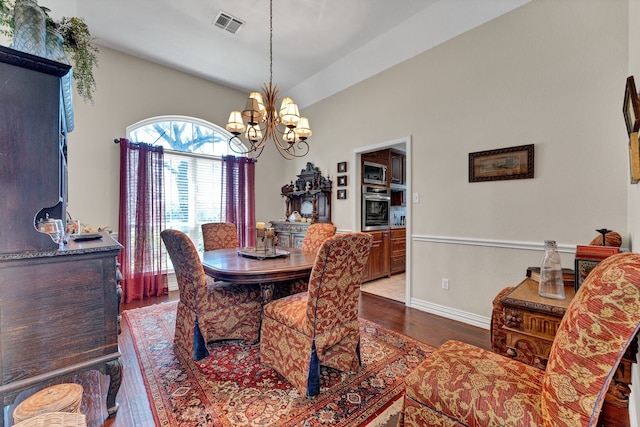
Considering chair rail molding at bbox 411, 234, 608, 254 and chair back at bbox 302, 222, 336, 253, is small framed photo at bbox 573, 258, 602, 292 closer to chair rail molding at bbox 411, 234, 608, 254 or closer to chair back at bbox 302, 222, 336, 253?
chair rail molding at bbox 411, 234, 608, 254

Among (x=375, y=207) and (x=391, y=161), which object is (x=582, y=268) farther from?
(x=391, y=161)

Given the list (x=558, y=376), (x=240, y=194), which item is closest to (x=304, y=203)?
(x=240, y=194)

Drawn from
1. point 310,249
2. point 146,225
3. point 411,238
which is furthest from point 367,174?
point 146,225

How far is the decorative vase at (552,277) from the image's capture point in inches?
54.3

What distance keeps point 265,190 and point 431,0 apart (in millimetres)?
3773

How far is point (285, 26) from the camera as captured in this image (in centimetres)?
318

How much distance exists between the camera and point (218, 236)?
342 centimetres

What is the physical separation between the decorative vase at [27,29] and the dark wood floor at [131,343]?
2.03m

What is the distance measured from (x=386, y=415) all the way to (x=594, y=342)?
48.2 inches

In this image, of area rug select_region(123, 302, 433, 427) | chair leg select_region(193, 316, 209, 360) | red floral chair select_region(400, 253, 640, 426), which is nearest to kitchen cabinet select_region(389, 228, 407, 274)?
area rug select_region(123, 302, 433, 427)

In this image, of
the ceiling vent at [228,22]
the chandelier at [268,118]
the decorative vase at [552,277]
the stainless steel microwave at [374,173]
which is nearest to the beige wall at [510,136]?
the stainless steel microwave at [374,173]

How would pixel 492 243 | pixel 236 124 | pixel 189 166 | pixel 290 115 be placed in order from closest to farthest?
pixel 290 115
pixel 236 124
pixel 492 243
pixel 189 166

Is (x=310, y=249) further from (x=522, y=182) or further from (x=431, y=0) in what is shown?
(x=431, y=0)

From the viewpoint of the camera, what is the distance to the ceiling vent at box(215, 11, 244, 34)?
3014mm
